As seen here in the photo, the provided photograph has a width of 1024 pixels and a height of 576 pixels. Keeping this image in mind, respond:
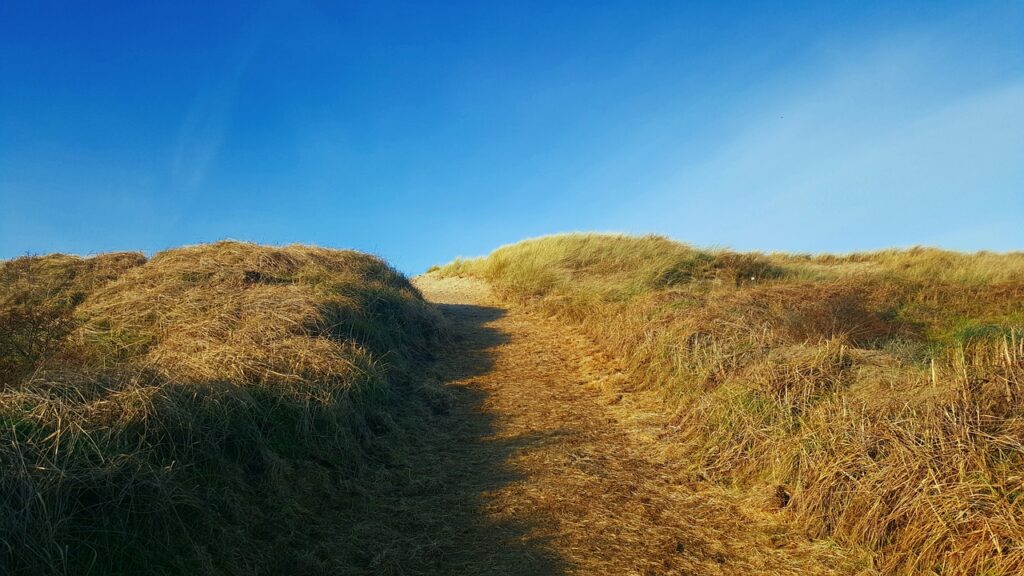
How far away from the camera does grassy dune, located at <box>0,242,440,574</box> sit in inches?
137

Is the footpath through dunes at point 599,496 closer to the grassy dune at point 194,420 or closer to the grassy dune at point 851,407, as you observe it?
the grassy dune at point 851,407

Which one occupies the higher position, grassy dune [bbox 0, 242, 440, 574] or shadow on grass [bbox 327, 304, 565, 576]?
grassy dune [bbox 0, 242, 440, 574]

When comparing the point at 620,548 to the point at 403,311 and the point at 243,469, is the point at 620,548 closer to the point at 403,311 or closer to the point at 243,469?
the point at 243,469

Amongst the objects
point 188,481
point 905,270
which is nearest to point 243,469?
point 188,481

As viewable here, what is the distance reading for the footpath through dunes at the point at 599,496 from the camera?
168 inches

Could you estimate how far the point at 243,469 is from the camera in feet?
15.7

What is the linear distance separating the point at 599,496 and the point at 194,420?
3466 millimetres

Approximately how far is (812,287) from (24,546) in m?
12.9

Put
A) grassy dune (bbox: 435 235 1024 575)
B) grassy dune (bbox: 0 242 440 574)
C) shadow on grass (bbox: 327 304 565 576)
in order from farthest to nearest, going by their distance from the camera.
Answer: shadow on grass (bbox: 327 304 565 576)
grassy dune (bbox: 435 235 1024 575)
grassy dune (bbox: 0 242 440 574)

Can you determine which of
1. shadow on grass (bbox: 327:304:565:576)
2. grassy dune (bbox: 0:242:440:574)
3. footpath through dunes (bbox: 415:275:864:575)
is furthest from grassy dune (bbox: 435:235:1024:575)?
grassy dune (bbox: 0:242:440:574)

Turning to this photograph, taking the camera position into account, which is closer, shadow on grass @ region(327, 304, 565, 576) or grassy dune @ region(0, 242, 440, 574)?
grassy dune @ region(0, 242, 440, 574)

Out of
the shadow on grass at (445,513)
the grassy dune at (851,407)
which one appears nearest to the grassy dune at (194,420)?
the shadow on grass at (445,513)

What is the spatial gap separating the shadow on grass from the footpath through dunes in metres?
0.03

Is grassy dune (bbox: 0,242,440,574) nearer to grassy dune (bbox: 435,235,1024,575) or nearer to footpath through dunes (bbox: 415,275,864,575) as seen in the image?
footpath through dunes (bbox: 415,275,864,575)
